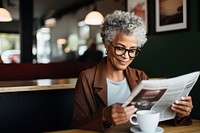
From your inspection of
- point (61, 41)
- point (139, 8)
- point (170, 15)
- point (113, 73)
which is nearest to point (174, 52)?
point (170, 15)

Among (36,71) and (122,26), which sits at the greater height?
(122,26)

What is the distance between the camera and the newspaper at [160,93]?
983 millimetres

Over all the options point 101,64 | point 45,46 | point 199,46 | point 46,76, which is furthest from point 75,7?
point 101,64

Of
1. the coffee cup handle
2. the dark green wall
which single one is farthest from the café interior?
the coffee cup handle

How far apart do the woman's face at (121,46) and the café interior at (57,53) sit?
44.0 inches

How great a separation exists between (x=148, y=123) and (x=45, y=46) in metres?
7.16

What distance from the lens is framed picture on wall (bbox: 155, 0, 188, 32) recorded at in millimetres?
3062

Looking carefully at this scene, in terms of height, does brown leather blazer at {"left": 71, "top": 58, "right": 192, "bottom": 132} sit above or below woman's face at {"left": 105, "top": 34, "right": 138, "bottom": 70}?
below

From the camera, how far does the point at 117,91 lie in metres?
1.36

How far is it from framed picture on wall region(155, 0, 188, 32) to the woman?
1.89m

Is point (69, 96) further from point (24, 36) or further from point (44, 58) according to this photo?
point (44, 58)

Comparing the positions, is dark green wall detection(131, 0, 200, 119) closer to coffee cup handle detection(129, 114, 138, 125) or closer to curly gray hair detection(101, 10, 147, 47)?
curly gray hair detection(101, 10, 147, 47)

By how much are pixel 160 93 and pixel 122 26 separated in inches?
14.4

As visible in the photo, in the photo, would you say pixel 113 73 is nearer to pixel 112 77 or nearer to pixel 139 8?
pixel 112 77
